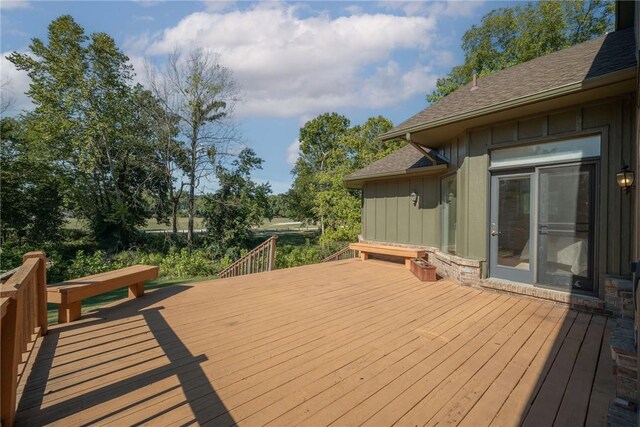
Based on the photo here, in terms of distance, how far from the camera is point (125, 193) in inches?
702

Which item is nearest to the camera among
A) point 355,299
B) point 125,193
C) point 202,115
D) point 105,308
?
point 105,308

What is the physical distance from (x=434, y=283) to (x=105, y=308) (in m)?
5.09

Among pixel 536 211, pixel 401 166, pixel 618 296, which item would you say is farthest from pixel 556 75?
pixel 401 166

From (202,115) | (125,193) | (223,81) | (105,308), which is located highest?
(223,81)

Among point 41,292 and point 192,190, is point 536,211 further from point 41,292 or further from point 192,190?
point 192,190

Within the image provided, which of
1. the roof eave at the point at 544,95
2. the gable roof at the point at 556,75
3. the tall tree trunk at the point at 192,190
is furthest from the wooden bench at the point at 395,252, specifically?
the tall tree trunk at the point at 192,190

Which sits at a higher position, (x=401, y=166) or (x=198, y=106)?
(x=198, y=106)

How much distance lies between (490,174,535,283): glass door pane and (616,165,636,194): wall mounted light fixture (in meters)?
0.98

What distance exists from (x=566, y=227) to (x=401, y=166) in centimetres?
432

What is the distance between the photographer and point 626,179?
3.45 m

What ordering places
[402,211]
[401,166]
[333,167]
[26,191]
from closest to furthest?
[402,211] < [401,166] < [26,191] < [333,167]

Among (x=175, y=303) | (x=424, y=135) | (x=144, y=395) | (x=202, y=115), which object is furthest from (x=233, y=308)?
(x=202, y=115)

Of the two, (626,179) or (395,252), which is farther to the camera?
(395,252)

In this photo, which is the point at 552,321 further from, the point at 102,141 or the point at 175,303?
the point at 102,141
